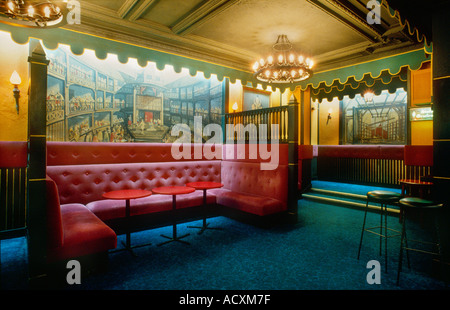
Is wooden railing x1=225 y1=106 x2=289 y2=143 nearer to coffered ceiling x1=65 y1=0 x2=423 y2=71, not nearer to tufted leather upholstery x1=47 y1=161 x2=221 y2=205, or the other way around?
tufted leather upholstery x1=47 y1=161 x2=221 y2=205

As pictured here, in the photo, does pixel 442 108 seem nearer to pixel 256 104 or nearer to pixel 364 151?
pixel 256 104

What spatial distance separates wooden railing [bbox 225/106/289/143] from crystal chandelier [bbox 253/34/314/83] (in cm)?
81

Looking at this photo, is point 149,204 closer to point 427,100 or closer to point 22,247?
point 22,247

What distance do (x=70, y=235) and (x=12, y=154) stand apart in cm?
204

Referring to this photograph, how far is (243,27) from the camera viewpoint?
4648 mm

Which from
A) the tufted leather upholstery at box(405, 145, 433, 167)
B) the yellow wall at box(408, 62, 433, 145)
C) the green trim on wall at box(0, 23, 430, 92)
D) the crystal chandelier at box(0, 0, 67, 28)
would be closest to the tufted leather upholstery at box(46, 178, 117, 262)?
the crystal chandelier at box(0, 0, 67, 28)

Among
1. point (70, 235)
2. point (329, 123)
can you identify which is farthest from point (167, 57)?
point (329, 123)

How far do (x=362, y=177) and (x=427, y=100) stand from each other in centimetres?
299

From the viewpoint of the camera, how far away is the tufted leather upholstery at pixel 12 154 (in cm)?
337

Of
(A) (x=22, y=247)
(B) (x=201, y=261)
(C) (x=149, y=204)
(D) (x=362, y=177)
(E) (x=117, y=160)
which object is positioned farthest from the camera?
(D) (x=362, y=177)

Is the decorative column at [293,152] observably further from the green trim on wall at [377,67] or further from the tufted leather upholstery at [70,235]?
the tufted leather upholstery at [70,235]

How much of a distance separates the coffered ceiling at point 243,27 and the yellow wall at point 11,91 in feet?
3.16

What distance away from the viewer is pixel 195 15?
4121 mm
